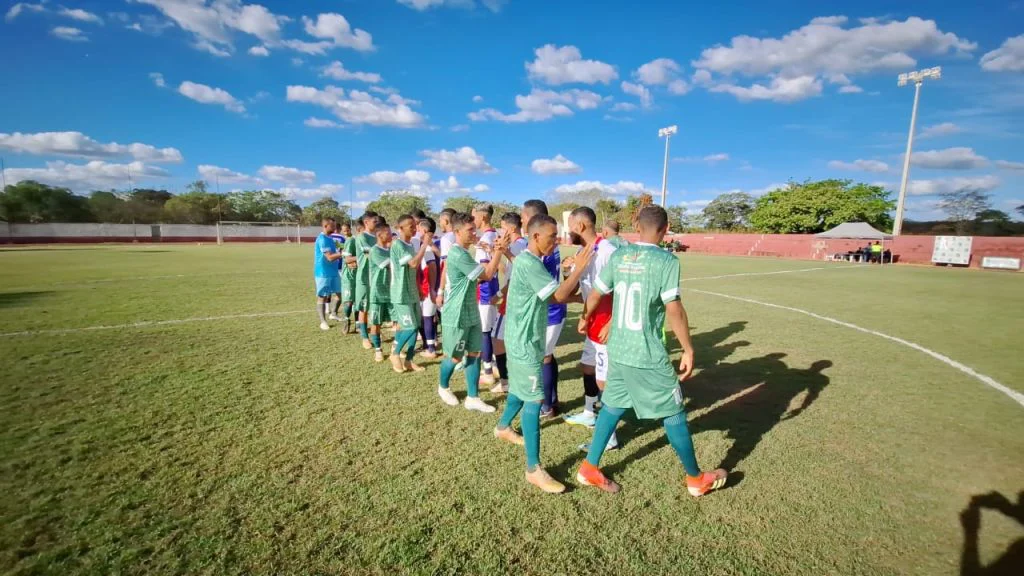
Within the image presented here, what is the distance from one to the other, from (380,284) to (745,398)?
5.07 metres

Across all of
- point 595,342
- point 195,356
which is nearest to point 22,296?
point 195,356

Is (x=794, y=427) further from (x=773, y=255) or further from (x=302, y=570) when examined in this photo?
(x=773, y=255)

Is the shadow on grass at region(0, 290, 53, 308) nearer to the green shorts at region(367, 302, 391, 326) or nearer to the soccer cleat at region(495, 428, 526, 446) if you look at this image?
the green shorts at region(367, 302, 391, 326)

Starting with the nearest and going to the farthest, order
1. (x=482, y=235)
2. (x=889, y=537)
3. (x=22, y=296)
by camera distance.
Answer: (x=889, y=537) < (x=482, y=235) < (x=22, y=296)

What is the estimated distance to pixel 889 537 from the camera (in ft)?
9.06

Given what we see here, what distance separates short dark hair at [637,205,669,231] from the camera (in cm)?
319

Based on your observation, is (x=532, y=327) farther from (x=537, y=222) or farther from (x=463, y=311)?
(x=463, y=311)

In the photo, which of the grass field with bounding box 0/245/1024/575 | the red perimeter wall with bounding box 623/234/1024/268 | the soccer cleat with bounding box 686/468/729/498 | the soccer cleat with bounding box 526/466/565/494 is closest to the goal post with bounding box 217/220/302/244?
the red perimeter wall with bounding box 623/234/1024/268

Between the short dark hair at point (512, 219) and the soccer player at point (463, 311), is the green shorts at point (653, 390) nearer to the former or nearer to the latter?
the soccer player at point (463, 311)

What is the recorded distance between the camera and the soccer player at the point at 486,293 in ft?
16.0

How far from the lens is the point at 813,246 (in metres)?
35.4

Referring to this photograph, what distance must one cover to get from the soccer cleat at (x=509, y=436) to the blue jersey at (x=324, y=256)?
18.4 feet

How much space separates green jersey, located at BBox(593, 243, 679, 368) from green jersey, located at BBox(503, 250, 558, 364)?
0.46 meters

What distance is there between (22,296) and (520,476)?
1523 cm
